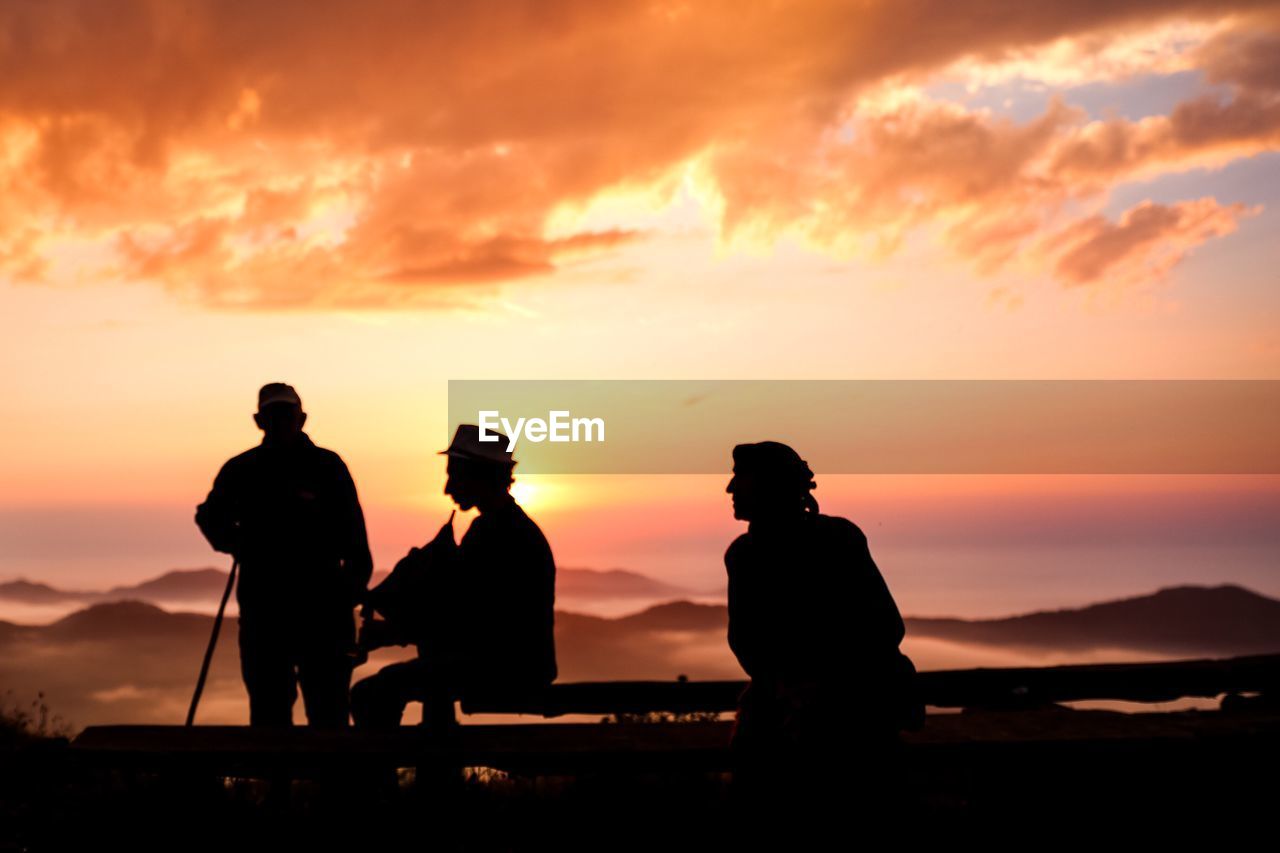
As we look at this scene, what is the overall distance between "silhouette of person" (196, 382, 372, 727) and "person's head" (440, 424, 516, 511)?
5.28 ft

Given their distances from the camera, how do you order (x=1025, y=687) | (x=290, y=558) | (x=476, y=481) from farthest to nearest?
(x=1025, y=687) < (x=290, y=558) < (x=476, y=481)

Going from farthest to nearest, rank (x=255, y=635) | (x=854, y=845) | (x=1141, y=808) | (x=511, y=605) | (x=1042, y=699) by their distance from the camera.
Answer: (x=1042, y=699), (x=255, y=635), (x=1141, y=808), (x=511, y=605), (x=854, y=845)

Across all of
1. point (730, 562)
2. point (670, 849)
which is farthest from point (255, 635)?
point (730, 562)

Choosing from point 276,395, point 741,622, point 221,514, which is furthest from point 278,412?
point 741,622

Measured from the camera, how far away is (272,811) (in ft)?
21.8

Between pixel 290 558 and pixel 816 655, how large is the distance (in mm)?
4019

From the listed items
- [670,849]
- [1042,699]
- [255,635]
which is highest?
[255,635]

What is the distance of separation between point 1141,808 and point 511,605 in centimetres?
336

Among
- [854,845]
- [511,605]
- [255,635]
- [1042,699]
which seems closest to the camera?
[854,845]

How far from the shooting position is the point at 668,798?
22.2ft

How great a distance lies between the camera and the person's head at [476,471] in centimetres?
630

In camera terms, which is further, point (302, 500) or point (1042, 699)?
point (1042, 699)

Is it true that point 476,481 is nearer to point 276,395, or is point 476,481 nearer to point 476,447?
point 476,447

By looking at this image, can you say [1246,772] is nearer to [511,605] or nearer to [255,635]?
[511,605]
